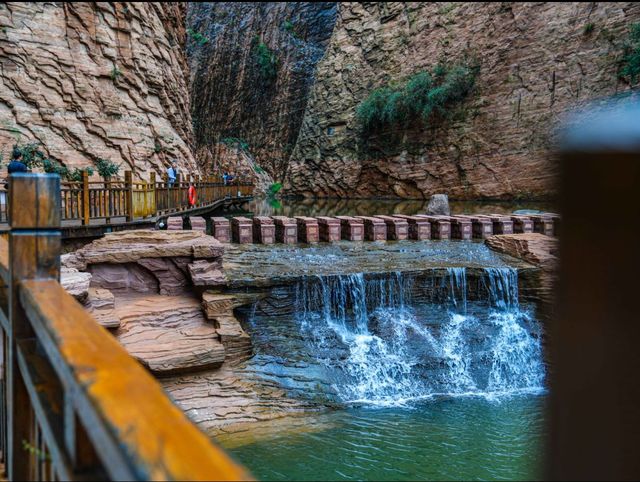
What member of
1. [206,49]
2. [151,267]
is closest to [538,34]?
[151,267]

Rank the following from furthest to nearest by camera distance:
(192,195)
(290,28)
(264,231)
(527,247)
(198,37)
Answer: (198,37) → (290,28) → (192,195) → (264,231) → (527,247)

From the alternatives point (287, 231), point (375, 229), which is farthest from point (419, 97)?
point (287, 231)

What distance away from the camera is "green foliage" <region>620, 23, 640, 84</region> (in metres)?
19.3

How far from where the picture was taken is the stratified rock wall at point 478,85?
2217cm

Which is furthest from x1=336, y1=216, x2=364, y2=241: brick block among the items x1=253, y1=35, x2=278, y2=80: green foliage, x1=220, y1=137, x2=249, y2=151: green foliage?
x1=253, y1=35, x2=278, y2=80: green foliage

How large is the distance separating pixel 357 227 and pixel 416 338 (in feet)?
16.1

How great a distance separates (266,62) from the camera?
48.4 metres

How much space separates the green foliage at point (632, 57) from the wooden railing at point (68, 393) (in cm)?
2207

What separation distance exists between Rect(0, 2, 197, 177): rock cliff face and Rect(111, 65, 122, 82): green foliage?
1.5 inches

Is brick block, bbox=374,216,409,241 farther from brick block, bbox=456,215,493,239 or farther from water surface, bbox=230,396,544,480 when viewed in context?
water surface, bbox=230,396,544,480

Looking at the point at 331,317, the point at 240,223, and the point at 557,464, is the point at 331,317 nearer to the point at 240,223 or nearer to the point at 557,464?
the point at 240,223

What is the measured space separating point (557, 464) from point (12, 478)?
2472 millimetres

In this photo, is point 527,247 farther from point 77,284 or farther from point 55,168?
point 55,168

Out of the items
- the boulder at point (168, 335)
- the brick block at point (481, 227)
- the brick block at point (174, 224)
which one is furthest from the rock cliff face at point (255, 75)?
the boulder at point (168, 335)
